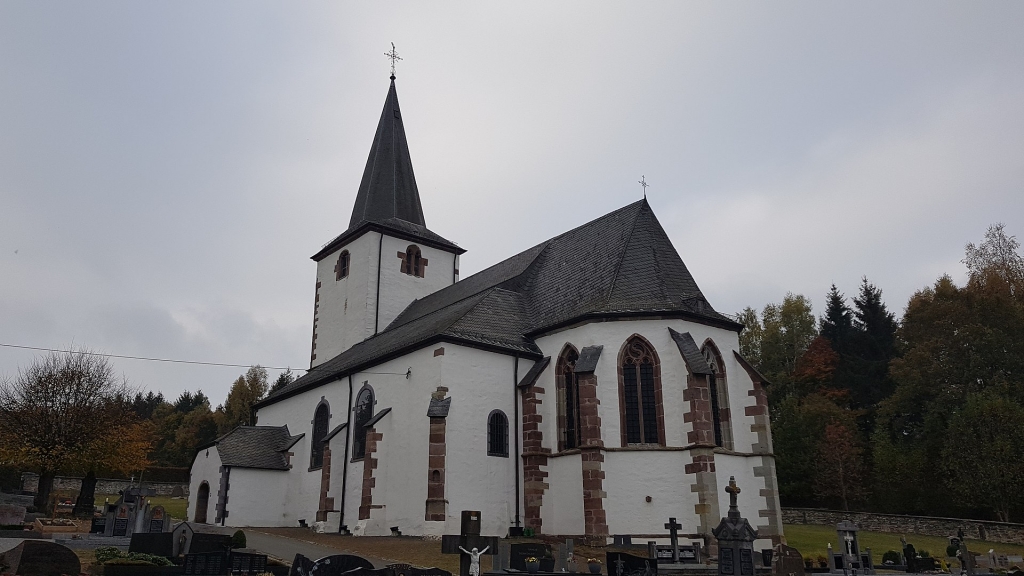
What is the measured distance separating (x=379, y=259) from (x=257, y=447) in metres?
9.59

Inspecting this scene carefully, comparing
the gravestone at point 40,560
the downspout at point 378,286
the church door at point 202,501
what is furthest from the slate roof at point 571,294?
the gravestone at point 40,560

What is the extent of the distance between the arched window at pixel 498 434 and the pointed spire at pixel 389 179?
619 inches

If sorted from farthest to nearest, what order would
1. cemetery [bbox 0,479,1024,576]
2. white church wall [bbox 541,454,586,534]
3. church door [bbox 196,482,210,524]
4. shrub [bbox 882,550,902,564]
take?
church door [bbox 196,482,210,524], white church wall [bbox 541,454,586,534], shrub [bbox 882,550,902,564], cemetery [bbox 0,479,1024,576]

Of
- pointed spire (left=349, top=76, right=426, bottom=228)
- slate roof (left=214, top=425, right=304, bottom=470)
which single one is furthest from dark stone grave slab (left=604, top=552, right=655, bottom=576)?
pointed spire (left=349, top=76, right=426, bottom=228)

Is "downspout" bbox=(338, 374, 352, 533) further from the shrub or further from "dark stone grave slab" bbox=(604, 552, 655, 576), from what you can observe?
the shrub

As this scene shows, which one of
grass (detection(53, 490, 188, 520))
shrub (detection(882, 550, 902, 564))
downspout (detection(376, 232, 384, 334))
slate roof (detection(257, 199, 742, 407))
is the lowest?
shrub (detection(882, 550, 902, 564))

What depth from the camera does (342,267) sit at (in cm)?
3706

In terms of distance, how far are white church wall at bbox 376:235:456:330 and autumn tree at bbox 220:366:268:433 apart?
34396mm

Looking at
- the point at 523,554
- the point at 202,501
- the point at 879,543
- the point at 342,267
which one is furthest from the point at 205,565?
the point at 342,267

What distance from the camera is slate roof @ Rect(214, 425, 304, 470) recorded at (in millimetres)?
29234

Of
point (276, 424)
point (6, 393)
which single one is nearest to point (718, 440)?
point (276, 424)

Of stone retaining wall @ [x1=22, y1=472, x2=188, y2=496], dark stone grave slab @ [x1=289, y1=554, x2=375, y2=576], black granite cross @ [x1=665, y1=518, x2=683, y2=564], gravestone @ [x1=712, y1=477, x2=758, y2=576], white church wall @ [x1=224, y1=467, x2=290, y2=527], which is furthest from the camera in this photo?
stone retaining wall @ [x1=22, y1=472, x2=188, y2=496]

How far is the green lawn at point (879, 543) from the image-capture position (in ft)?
79.6

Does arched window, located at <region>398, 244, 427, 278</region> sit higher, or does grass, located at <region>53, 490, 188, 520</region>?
arched window, located at <region>398, 244, 427, 278</region>
